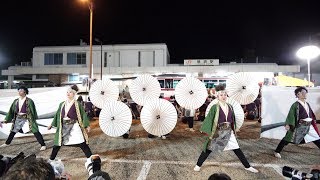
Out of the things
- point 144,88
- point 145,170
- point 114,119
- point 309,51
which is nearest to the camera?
point 145,170

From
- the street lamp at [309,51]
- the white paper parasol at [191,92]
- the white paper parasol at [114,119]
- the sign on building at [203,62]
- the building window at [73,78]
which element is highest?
the sign on building at [203,62]

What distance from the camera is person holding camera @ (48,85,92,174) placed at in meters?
5.75

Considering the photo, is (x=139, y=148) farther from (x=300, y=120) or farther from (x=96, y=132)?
(x=300, y=120)

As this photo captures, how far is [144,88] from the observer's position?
33.7ft

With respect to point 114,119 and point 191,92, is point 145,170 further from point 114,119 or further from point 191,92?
point 191,92

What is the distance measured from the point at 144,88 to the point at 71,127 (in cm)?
466

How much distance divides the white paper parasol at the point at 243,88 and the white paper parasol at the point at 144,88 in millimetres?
2487

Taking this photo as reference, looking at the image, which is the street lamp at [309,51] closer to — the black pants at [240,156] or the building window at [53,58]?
the black pants at [240,156]

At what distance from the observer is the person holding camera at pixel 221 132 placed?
18.0ft

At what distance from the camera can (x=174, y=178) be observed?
5.23 metres

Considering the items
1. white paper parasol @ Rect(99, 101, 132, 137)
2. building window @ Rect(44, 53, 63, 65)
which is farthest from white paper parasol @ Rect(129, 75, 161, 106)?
building window @ Rect(44, 53, 63, 65)

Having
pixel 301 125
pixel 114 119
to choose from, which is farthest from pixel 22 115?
pixel 301 125

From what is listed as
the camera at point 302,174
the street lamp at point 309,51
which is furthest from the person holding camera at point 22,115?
the street lamp at point 309,51

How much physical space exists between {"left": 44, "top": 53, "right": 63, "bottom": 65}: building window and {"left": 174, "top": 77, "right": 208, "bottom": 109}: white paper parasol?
26613 mm
